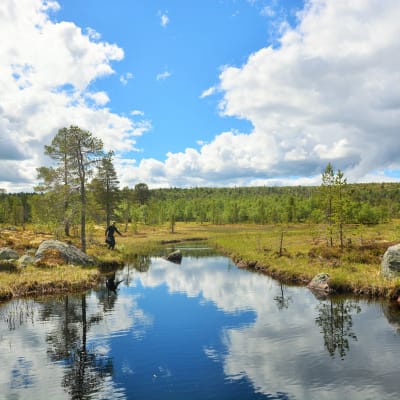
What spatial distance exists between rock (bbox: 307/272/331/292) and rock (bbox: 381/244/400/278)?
4.42 meters

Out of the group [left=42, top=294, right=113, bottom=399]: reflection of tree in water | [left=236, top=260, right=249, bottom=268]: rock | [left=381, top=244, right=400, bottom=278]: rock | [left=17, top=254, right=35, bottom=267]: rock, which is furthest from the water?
[left=236, top=260, right=249, bottom=268]: rock

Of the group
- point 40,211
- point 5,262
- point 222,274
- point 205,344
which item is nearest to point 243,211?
point 40,211

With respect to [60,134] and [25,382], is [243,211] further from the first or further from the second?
[25,382]

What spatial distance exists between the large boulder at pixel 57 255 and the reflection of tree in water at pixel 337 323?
76.5ft

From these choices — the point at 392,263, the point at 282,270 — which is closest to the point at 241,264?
the point at 282,270

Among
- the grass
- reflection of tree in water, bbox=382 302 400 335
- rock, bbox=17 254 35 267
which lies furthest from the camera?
A: rock, bbox=17 254 35 267

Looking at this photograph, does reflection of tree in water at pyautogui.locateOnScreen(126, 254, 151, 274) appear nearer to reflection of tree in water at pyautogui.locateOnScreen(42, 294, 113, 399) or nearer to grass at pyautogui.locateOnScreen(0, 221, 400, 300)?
grass at pyautogui.locateOnScreen(0, 221, 400, 300)

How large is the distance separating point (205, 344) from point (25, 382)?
759 cm

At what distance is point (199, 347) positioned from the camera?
16172 millimetres

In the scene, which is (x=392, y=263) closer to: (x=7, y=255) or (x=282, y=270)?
(x=282, y=270)

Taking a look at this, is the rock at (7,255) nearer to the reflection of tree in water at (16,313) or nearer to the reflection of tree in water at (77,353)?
the reflection of tree in water at (16,313)

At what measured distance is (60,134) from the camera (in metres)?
47.5

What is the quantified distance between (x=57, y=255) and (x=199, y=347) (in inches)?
875

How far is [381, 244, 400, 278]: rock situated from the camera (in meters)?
26.8
